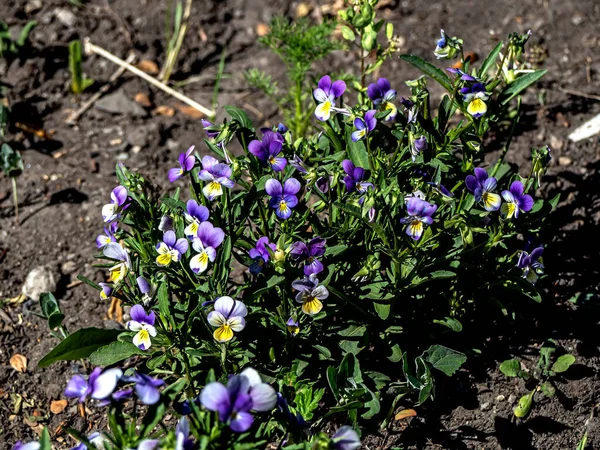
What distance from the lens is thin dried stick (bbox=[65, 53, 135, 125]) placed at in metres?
4.58

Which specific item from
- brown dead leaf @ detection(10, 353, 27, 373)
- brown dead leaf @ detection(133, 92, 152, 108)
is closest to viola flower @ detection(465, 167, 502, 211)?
brown dead leaf @ detection(10, 353, 27, 373)

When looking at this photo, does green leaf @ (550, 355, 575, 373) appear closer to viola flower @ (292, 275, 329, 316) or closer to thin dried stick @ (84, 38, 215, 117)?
viola flower @ (292, 275, 329, 316)

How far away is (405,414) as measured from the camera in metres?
3.05

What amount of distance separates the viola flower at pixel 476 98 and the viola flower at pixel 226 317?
1.10 m

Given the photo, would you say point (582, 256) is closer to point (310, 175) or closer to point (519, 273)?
point (519, 273)

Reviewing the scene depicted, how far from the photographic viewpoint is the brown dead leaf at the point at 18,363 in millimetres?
3342

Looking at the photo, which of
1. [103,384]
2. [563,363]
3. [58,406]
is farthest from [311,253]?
[58,406]

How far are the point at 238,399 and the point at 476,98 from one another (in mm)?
1410

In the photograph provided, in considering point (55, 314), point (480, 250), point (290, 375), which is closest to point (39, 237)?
point (55, 314)

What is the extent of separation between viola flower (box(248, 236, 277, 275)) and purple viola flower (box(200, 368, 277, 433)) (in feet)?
1.87

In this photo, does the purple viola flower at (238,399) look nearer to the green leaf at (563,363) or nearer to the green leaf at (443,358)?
the green leaf at (443,358)

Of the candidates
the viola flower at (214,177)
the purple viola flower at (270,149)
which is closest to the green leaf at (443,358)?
the purple viola flower at (270,149)

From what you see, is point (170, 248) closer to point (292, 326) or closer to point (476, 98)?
point (292, 326)

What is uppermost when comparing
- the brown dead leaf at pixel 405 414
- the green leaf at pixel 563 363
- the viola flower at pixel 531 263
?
the viola flower at pixel 531 263
